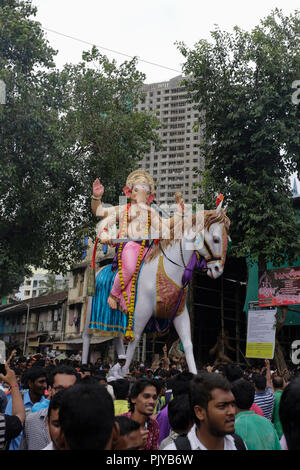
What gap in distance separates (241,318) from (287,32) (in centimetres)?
1254

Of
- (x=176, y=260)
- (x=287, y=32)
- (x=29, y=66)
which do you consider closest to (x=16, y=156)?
(x=29, y=66)

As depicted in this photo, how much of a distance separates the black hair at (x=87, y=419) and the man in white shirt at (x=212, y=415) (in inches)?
29.8

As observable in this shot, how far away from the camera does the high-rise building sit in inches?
2943

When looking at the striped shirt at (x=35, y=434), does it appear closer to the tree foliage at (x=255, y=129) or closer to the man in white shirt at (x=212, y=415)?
the man in white shirt at (x=212, y=415)

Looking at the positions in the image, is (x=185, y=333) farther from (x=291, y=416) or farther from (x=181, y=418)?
(x=291, y=416)

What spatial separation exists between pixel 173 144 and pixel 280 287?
62.1m

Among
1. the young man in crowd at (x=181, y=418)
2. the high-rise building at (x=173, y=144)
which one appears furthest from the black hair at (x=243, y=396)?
the high-rise building at (x=173, y=144)

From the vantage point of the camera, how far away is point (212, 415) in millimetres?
3203

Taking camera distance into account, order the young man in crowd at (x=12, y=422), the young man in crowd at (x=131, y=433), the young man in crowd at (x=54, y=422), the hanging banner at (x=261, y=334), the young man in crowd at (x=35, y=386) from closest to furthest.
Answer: the young man in crowd at (x=54, y=422), the young man in crowd at (x=131, y=433), the young man in crowd at (x=12, y=422), the young man in crowd at (x=35, y=386), the hanging banner at (x=261, y=334)

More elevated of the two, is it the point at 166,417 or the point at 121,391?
the point at 121,391

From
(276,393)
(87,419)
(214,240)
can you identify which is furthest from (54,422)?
(214,240)

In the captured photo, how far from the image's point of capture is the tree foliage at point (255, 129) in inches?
613

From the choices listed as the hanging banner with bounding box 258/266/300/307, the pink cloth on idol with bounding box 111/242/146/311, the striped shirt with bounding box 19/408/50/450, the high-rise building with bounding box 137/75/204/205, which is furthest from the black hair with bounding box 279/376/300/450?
the high-rise building with bounding box 137/75/204/205

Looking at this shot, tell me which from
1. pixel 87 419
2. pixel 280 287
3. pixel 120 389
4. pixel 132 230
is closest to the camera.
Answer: pixel 87 419
